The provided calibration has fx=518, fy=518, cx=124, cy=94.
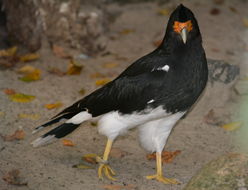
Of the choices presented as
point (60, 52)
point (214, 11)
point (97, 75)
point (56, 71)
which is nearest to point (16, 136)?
point (56, 71)

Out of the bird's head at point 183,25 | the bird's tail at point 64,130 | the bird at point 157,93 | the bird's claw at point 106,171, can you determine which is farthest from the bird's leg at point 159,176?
the bird's head at point 183,25

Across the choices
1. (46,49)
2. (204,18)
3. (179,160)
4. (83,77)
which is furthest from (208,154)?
(204,18)

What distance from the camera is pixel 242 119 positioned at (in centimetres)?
513

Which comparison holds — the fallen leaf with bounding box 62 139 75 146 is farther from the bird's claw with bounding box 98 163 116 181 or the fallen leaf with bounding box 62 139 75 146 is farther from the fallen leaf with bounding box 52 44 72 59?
the fallen leaf with bounding box 52 44 72 59

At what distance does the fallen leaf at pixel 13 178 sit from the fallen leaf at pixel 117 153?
99 centimetres

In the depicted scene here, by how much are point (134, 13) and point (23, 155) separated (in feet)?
15.0

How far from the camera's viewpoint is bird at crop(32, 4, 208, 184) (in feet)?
12.7

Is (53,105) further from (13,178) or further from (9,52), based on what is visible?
(13,178)

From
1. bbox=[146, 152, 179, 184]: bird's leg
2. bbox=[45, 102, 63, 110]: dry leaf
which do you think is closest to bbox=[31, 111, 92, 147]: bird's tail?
bbox=[146, 152, 179, 184]: bird's leg

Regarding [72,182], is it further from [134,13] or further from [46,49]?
[134,13]

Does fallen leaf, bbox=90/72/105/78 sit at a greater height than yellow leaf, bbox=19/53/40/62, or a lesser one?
Result: lesser

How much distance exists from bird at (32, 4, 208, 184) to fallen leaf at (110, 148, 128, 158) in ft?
1.06

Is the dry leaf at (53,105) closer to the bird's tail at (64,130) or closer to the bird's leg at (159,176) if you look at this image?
the bird's tail at (64,130)

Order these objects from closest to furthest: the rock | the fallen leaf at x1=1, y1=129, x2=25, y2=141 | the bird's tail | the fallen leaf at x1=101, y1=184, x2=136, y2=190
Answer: the rock, the fallen leaf at x1=101, y1=184, x2=136, y2=190, the bird's tail, the fallen leaf at x1=1, y1=129, x2=25, y2=141
